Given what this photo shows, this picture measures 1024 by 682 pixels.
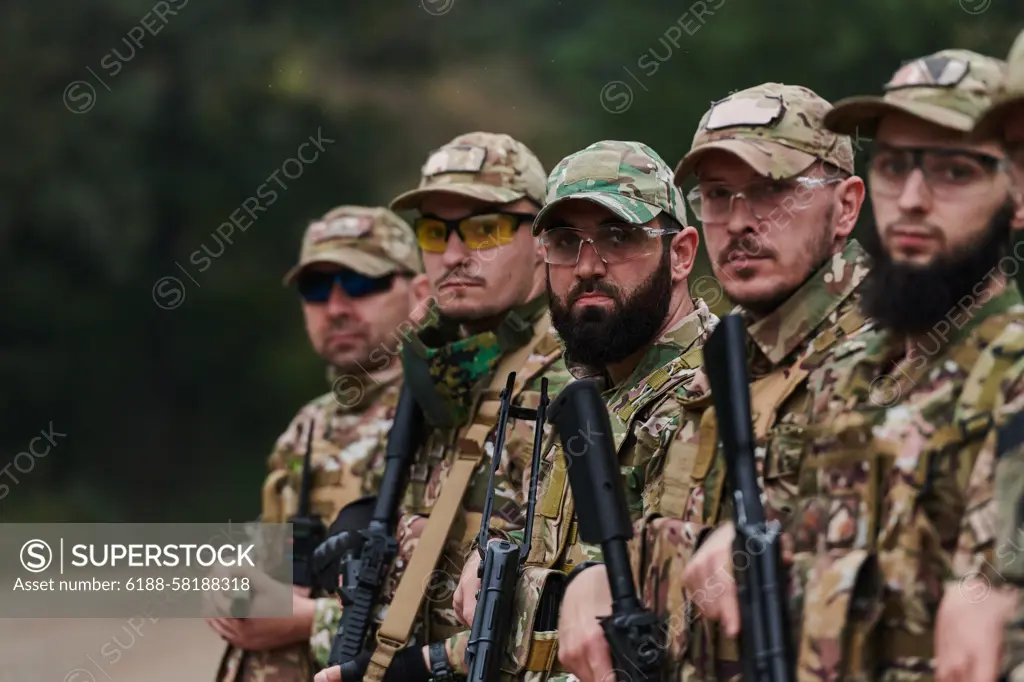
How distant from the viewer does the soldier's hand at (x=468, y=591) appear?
480cm

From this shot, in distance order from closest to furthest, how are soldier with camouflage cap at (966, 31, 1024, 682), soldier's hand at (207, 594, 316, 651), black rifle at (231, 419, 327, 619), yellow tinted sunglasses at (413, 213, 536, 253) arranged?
soldier with camouflage cap at (966, 31, 1024, 682) → yellow tinted sunglasses at (413, 213, 536, 253) → soldier's hand at (207, 594, 316, 651) → black rifle at (231, 419, 327, 619)

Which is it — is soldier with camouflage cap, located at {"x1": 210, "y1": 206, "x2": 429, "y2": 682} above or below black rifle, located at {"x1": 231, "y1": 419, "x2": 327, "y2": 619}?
above

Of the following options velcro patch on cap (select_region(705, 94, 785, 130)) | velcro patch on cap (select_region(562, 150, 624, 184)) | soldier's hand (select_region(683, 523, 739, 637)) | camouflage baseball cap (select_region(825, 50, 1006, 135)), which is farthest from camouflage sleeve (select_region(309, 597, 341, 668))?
camouflage baseball cap (select_region(825, 50, 1006, 135))

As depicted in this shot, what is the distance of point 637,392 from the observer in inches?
179

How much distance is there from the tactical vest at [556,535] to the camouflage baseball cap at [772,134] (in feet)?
1.80

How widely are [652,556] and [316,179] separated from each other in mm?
15039

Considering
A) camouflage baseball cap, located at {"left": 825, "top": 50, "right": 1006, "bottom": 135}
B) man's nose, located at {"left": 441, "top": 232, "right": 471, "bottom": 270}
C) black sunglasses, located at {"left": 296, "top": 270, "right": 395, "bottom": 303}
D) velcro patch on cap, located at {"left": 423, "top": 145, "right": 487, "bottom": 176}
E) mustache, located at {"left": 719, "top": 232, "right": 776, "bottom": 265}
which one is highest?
black sunglasses, located at {"left": 296, "top": 270, "right": 395, "bottom": 303}

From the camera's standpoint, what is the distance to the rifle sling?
5.56 meters

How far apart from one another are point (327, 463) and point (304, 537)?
0.35m

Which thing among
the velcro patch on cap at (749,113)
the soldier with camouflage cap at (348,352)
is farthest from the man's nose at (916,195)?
the soldier with camouflage cap at (348,352)

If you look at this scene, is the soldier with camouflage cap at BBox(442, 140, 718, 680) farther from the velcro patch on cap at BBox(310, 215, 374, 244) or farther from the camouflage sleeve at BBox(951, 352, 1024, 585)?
the velcro patch on cap at BBox(310, 215, 374, 244)

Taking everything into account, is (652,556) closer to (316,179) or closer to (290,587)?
(290,587)

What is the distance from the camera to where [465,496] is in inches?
223

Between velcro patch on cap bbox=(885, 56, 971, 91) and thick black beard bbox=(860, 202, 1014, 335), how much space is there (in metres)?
0.28
